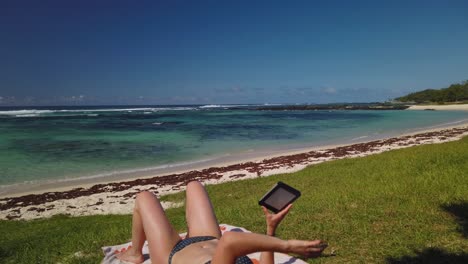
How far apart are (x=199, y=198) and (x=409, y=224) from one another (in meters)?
3.77

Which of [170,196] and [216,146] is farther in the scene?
[216,146]

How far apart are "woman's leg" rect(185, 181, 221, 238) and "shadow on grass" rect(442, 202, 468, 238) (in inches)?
154

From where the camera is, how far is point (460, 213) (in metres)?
5.76

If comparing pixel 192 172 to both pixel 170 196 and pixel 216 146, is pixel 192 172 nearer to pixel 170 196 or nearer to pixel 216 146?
pixel 170 196

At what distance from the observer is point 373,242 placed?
199 inches

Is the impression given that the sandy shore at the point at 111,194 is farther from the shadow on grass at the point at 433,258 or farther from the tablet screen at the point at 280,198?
the tablet screen at the point at 280,198

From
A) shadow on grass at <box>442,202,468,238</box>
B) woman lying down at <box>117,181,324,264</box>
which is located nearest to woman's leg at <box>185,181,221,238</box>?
woman lying down at <box>117,181,324,264</box>

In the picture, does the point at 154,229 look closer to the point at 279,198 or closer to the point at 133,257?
the point at 133,257

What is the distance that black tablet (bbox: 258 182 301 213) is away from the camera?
9.54ft

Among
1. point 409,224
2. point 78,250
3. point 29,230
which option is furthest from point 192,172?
point 409,224

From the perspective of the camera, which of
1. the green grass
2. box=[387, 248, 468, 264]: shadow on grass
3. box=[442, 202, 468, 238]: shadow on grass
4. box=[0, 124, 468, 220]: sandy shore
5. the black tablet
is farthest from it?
box=[0, 124, 468, 220]: sandy shore

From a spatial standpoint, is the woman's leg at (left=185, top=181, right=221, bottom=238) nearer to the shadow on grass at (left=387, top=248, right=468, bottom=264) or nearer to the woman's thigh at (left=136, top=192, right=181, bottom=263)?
the woman's thigh at (left=136, top=192, right=181, bottom=263)

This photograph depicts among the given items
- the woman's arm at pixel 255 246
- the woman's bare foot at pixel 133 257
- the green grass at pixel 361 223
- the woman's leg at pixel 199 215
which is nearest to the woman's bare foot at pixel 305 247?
the woman's arm at pixel 255 246

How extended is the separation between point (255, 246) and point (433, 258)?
336 centimetres
